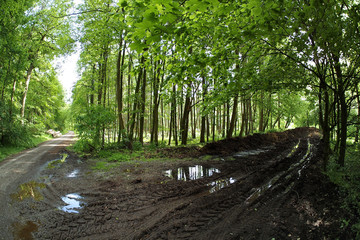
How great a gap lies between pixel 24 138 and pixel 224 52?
1645 centimetres

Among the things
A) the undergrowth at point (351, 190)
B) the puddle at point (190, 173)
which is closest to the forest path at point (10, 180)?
the puddle at point (190, 173)

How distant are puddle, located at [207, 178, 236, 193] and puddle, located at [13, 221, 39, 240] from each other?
399cm

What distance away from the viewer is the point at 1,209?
4.32 meters

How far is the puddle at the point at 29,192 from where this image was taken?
5027 mm

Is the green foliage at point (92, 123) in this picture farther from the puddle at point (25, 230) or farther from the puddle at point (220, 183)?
the puddle at point (220, 183)

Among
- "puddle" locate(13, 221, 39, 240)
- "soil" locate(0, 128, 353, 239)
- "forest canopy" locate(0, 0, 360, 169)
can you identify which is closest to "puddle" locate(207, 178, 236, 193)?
"soil" locate(0, 128, 353, 239)

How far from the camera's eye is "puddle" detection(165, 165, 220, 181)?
21.9 ft

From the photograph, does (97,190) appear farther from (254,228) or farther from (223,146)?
(223,146)

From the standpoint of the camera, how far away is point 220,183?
5836 millimetres

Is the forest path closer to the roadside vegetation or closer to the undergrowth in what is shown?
the roadside vegetation

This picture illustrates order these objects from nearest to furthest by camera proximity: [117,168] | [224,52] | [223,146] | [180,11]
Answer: [180,11] < [224,52] < [117,168] < [223,146]

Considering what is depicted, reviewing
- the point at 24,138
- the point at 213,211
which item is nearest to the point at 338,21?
the point at 213,211

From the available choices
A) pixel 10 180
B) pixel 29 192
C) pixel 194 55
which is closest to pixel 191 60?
pixel 194 55

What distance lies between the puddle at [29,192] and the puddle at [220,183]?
4684mm
